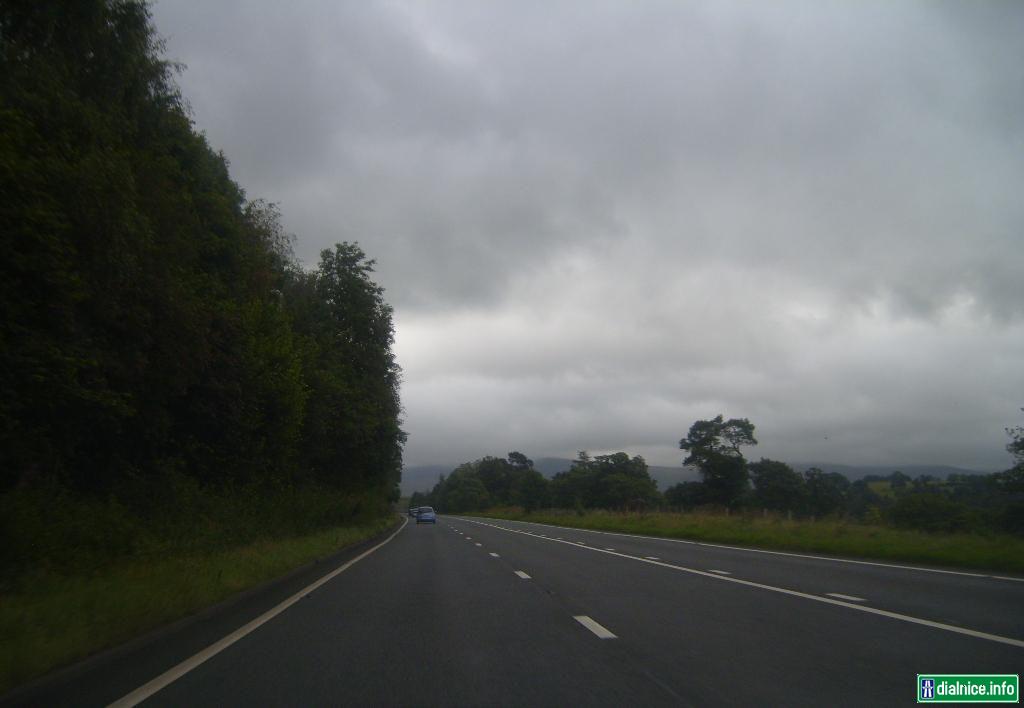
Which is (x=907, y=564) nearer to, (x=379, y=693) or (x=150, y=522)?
(x=379, y=693)

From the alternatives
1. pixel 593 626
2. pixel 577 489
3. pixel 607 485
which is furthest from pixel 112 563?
pixel 577 489

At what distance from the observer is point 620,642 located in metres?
8.23

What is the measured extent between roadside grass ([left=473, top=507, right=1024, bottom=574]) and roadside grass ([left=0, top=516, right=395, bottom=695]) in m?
15.6

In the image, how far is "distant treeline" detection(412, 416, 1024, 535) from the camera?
30875 mm

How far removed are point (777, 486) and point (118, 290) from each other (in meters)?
69.8

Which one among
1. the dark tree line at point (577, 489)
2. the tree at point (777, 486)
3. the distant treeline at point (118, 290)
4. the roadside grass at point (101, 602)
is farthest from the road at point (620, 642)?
the tree at point (777, 486)

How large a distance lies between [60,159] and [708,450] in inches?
2713

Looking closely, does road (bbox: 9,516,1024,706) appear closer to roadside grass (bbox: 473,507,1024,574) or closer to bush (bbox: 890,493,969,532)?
roadside grass (bbox: 473,507,1024,574)

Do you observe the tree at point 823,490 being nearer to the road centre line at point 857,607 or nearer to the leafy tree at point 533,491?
the road centre line at point 857,607

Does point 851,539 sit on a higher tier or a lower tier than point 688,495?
lower

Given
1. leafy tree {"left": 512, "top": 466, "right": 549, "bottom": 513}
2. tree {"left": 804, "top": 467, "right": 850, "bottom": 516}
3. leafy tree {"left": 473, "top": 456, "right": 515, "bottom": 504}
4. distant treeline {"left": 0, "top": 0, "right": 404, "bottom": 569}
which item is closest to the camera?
distant treeline {"left": 0, "top": 0, "right": 404, "bottom": 569}

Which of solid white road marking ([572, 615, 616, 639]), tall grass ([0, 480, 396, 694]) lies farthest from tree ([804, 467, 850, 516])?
solid white road marking ([572, 615, 616, 639])

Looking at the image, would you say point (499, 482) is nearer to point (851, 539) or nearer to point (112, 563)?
point (851, 539)

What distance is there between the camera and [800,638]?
8.34 m
